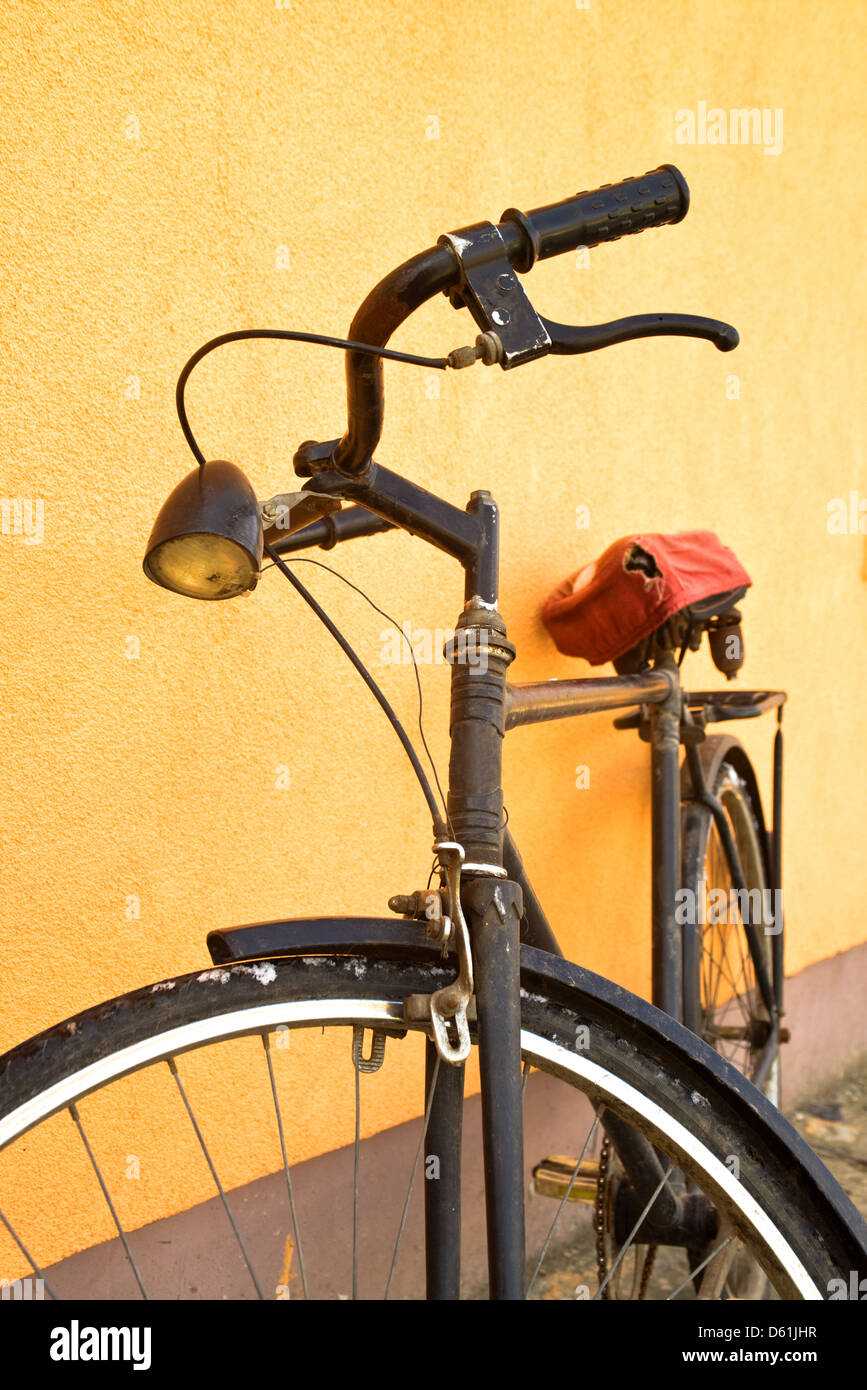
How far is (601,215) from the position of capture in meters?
0.91

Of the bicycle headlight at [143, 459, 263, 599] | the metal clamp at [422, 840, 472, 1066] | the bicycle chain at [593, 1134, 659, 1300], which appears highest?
the bicycle headlight at [143, 459, 263, 599]

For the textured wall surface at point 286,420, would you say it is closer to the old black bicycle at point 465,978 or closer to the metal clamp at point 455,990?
the old black bicycle at point 465,978

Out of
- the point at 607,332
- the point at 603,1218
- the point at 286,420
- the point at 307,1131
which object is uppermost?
the point at 286,420

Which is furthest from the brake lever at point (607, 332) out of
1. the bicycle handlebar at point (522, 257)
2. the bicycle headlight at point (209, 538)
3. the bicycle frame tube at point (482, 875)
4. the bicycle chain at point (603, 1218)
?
the bicycle chain at point (603, 1218)

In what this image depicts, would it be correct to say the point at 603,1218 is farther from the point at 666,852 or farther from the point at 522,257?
the point at 522,257

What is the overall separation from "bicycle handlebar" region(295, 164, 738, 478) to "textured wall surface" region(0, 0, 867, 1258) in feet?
2.17

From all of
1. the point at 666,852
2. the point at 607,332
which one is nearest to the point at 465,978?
the point at 607,332

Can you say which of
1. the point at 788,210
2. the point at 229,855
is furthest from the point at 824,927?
the point at 229,855

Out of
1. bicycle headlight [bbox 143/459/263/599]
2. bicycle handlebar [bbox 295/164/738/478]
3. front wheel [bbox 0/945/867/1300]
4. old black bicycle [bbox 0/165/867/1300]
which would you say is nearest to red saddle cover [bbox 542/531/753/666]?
old black bicycle [bbox 0/165/867/1300]

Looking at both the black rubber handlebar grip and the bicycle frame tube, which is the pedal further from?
the black rubber handlebar grip

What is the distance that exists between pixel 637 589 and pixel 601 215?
101 centimetres

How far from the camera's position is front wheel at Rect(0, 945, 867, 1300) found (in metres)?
0.95

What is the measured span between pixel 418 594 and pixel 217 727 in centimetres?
47
